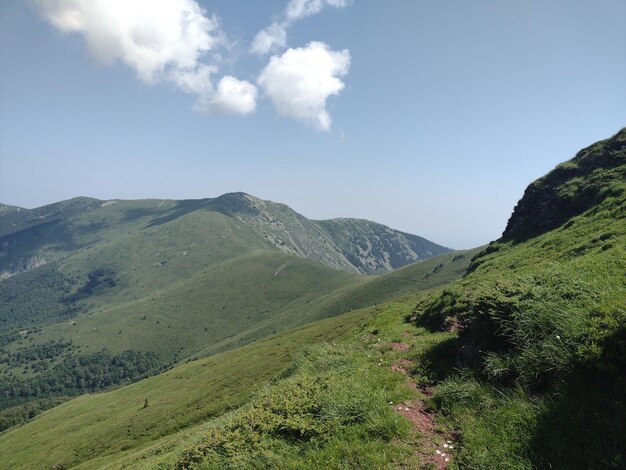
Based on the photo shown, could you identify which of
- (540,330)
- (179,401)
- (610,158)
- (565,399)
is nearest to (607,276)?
(540,330)

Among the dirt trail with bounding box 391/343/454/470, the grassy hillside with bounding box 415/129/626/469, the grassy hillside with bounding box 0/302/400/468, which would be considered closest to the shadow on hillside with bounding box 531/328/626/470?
the grassy hillside with bounding box 415/129/626/469

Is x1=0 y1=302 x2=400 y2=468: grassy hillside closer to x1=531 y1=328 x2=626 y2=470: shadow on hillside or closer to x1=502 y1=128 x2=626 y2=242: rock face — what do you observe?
x1=502 y1=128 x2=626 y2=242: rock face

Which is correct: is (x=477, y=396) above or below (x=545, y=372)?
below

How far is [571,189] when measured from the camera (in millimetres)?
59812

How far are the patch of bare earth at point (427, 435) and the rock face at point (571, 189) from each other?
47405 millimetres

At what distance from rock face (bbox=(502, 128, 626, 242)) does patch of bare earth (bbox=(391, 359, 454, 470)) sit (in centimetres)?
4740

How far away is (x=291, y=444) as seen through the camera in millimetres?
12406

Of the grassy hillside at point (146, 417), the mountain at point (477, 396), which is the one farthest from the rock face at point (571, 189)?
the mountain at point (477, 396)

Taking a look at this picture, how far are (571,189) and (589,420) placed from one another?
62667 millimetres

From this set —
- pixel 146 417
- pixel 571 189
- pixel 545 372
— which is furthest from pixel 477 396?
pixel 146 417

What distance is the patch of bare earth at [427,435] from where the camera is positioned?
34.9 ft

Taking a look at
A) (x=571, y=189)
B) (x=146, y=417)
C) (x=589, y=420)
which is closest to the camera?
(x=589, y=420)

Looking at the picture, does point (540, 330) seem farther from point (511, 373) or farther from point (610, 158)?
point (610, 158)

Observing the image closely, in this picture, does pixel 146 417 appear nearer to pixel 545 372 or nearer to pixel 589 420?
pixel 545 372
